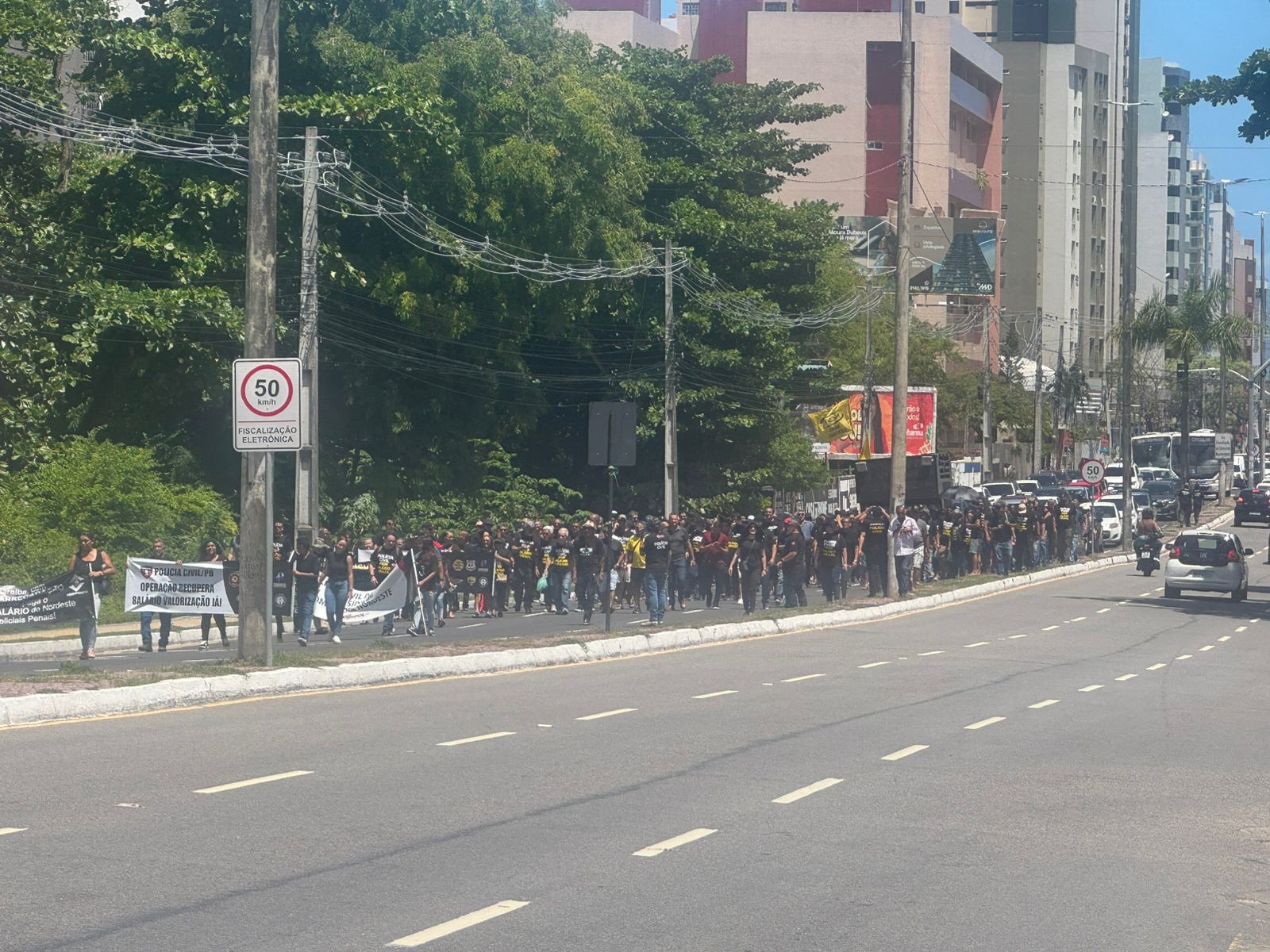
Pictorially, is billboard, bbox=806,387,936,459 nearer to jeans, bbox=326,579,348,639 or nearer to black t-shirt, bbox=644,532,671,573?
black t-shirt, bbox=644,532,671,573

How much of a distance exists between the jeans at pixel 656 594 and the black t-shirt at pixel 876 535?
844cm

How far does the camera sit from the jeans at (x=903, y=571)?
3447 cm

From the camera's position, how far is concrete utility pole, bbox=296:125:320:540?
2903cm

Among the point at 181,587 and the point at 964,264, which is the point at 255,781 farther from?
the point at 964,264

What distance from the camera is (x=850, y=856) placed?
873 centimetres

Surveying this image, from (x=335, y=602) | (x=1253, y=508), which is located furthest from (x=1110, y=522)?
(x=335, y=602)

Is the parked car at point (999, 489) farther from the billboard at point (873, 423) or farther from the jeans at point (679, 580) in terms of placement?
the jeans at point (679, 580)

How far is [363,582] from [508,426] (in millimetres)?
21502

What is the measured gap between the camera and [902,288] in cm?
3297

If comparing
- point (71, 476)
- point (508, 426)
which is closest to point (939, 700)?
point (71, 476)

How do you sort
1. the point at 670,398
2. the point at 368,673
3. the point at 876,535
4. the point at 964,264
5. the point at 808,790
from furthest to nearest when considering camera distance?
the point at 964,264, the point at 670,398, the point at 876,535, the point at 368,673, the point at 808,790

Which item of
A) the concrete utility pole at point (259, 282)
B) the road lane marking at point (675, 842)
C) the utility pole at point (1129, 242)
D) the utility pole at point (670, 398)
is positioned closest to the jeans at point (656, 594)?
the concrete utility pole at point (259, 282)

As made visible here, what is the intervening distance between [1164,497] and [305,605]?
54696 mm

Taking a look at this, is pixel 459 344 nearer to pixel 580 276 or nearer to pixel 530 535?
pixel 580 276
